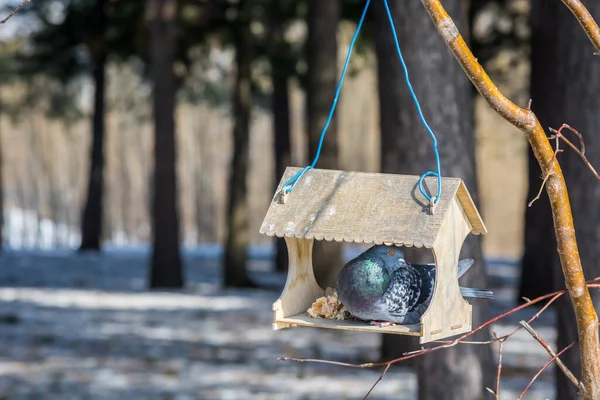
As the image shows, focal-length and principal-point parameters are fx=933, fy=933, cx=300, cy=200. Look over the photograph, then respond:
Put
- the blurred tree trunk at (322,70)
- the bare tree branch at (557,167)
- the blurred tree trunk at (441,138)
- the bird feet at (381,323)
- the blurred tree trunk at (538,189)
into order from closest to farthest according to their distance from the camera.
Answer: the bare tree branch at (557,167) → the bird feet at (381,323) → the blurred tree trunk at (441,138) → the blurred tree trunk at (538,189) → the blurred tree trunk at (322,70)

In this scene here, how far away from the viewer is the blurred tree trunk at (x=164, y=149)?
15133mm

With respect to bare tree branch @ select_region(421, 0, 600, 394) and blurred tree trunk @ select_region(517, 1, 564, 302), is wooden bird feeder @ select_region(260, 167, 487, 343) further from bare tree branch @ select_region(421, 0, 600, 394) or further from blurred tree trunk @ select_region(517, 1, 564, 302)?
blurred tree trunk @ select_region(517, 1, 564, 302)

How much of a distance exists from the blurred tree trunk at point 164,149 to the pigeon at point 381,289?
41.5 ft

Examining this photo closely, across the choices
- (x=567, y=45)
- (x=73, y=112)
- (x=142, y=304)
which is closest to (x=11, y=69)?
(x=73, y=112)

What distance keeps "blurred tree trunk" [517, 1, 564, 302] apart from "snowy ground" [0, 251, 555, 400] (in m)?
0.77

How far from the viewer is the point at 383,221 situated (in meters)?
2.60

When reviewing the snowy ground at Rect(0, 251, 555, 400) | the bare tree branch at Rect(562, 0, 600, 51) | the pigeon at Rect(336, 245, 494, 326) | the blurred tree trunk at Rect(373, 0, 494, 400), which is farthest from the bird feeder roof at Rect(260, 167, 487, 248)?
the snowy ground at Rect(0, 251, 555, 400)

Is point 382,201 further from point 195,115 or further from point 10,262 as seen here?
point 195,115

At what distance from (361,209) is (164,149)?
12879 mm

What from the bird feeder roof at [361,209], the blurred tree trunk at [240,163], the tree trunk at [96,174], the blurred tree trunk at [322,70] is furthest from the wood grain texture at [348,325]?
the tree trunk at [96,174]

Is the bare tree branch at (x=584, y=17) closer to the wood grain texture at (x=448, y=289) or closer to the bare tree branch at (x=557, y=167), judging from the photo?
the bare tree branch at (x=557, y=167)

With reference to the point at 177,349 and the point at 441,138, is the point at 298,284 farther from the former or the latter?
the point at 177,349

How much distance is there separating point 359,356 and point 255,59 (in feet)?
29.9

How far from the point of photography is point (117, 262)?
2033 cm
